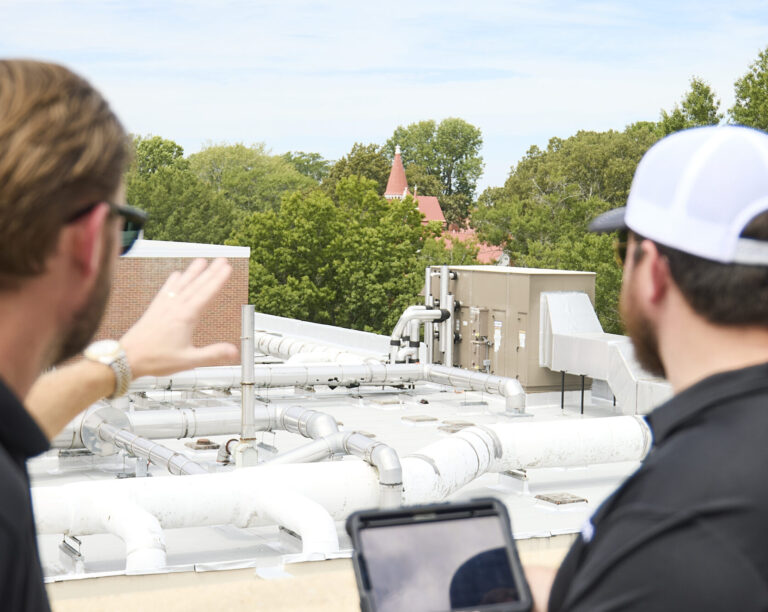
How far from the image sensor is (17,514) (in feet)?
4.84

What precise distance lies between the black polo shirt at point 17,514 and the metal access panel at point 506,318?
2145cm

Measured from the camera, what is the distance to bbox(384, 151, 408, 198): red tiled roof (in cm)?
10050

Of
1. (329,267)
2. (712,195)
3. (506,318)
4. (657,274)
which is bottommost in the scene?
(329,267)

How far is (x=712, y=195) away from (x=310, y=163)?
130m

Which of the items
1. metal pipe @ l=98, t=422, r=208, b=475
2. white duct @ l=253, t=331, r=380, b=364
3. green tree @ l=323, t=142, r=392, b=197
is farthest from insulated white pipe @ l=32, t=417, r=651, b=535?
green tree @ l=323, t=142, r=392, b=197

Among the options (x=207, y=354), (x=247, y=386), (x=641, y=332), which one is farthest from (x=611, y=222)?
(x=247, y=386)

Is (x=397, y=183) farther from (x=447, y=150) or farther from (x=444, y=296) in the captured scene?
(x=444, y=296)

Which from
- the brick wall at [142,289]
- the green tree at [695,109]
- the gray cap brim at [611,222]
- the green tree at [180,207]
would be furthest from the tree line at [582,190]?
the gray cap brim at [611,222]

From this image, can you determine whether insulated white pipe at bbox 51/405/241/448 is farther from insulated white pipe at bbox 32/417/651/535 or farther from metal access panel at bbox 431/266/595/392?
metal access panel at bbox 431/266/595/392

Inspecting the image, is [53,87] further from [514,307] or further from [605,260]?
[605,260]

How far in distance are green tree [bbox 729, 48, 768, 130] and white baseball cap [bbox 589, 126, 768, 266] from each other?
4858 centimetres

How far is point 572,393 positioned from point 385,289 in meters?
35.9

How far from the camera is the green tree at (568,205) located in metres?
55.1

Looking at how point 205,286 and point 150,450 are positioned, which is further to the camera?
point 150,450
